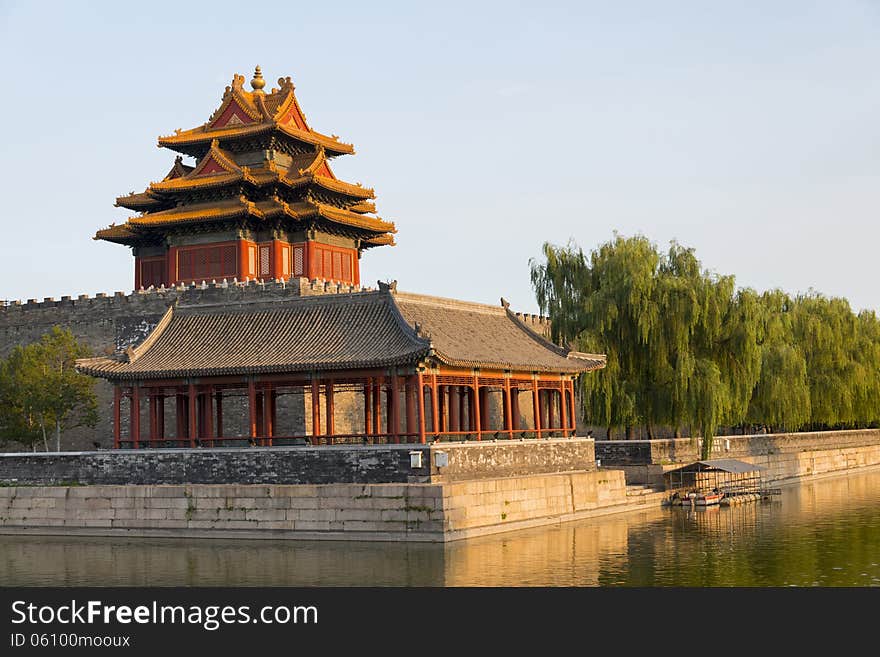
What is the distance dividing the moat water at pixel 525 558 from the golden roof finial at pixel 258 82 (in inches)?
887

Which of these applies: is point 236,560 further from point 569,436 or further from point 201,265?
point 201,265

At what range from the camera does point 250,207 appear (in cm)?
4088

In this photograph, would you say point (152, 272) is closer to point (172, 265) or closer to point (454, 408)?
point (172, 265)

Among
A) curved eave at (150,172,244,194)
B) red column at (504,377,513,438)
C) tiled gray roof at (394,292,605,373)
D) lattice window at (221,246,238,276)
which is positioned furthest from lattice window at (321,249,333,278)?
red column at (504,377,513,438)

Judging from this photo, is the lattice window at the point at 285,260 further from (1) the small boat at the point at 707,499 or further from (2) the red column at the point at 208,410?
(1) the small boat at the point at 707,499

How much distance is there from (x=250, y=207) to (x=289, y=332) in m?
12.3

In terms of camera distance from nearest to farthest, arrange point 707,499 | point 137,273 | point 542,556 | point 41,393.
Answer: point 542,556
point 707,499
point 41,393
point 137,273

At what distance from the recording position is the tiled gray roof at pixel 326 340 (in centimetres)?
2759

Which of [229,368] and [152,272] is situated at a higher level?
[152,272]

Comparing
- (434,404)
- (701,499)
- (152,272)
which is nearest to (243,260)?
(152,272)

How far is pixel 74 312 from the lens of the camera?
40750 mm

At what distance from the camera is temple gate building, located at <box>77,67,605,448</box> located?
28.2 m

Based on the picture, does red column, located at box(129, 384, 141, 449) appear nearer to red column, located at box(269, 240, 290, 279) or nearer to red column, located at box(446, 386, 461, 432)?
red column, located at box(446, 386, 461, 432)
